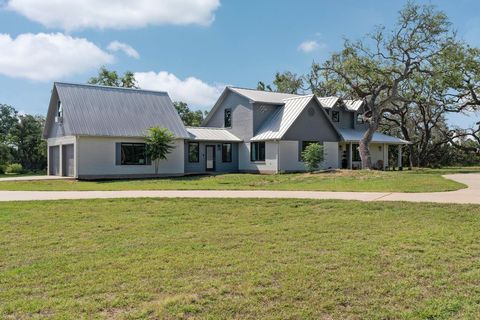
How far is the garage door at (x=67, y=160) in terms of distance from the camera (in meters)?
26.5

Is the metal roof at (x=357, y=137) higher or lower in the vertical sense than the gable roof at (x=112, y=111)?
lower

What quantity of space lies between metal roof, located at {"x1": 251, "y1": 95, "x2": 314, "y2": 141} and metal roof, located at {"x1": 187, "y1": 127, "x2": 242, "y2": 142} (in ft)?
6.20

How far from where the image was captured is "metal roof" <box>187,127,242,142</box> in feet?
97.2

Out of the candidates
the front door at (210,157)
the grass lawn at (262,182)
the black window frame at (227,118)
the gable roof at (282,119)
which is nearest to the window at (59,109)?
the grass lawn at (262,182)

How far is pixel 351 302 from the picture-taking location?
15.6 feet

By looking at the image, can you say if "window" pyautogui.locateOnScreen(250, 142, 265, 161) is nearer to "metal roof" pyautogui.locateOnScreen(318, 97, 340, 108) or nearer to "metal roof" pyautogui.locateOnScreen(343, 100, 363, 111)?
"metal roof" pyautogui.locateOnScreen(318, 97, 340, 108)

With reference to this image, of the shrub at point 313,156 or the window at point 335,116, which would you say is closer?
the shrub at point 313,156

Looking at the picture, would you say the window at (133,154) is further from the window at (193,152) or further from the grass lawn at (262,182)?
the window at (193,152)

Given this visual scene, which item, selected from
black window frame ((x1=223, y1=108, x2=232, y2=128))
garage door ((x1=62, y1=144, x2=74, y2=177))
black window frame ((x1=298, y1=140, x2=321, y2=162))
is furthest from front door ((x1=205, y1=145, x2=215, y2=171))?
garage door ((x1=62, y1=144, x2=74, y2=177))

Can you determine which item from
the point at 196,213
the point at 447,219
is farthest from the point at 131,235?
the point at 447,219

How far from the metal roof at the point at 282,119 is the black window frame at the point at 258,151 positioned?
21.7 inches

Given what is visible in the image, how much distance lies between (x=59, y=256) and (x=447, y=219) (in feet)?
24.3

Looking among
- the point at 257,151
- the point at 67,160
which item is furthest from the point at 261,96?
the point at 67,160

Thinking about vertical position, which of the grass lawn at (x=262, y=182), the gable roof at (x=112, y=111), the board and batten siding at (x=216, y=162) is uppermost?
the gable roof at (x=112, y=111)
